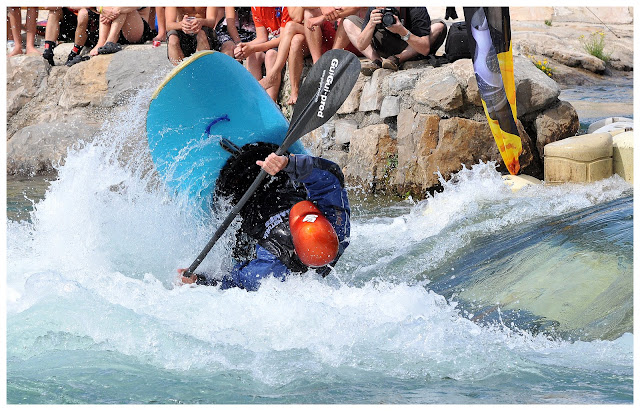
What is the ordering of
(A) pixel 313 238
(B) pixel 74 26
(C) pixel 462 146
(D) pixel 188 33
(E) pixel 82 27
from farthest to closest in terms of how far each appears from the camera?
(B) pixel 74 26 → (E) pixel 82 27 → (D) pixel 188 33 → (C) pixel 462 146 → (A) pixel 313 238

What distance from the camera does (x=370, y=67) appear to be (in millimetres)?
6531

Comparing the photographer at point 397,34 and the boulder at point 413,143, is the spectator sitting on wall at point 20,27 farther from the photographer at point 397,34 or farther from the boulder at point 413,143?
the boulder at point 413,143

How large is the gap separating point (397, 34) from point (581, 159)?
184cm

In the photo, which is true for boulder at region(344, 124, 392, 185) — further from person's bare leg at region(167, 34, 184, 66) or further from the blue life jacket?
the blue life jacket

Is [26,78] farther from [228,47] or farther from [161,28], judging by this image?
[228,47]

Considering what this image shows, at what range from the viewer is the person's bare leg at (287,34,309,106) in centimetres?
647

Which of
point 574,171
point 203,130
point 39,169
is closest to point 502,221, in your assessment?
point 574,171

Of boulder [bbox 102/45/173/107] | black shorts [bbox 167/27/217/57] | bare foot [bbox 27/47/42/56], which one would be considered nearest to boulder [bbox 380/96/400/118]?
black shorts [bbox 167/27/217/57]

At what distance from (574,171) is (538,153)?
0.60 m

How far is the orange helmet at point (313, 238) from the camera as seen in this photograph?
10.6ft

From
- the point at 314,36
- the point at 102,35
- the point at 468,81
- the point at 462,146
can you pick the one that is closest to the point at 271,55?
the point at 314,36

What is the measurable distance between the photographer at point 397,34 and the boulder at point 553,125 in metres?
1.07

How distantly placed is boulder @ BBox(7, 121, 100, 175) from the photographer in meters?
3.06

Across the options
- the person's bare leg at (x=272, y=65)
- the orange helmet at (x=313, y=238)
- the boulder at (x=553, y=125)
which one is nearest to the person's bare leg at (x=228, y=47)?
the person's bare leg at (x=272, y=65)
